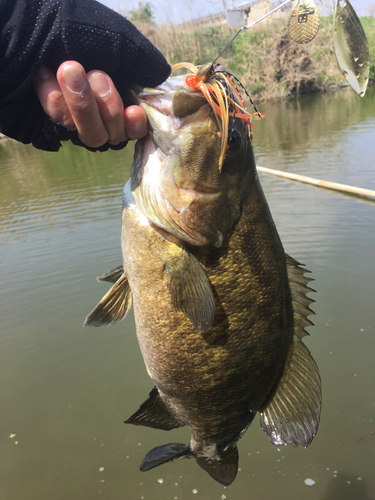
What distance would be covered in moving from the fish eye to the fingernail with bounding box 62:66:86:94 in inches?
21.8

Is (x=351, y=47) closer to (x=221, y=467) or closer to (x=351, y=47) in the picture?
(x=351, y=47)

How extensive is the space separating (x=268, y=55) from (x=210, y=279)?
117 feet

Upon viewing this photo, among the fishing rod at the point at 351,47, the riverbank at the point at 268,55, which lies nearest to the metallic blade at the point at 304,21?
the fishing rod at the point at 351,47

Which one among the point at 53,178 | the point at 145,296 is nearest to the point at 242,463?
the point at 145,296

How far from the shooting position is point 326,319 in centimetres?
458

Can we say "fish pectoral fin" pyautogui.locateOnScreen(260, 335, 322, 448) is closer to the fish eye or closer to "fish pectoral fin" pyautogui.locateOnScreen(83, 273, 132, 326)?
"fish pectoral fin" pyautogui.locateOnScreen(83, 273, 132, 326)

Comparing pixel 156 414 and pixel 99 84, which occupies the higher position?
pixel 99 84

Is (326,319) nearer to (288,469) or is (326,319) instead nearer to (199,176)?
(288,469)

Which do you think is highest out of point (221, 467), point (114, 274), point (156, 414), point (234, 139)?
point (234, 139)

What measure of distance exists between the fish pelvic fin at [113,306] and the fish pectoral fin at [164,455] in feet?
2.61

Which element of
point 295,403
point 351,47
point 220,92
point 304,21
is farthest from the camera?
point 304,21

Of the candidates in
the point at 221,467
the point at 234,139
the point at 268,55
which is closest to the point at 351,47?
the point at 234,139

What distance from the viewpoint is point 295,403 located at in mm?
1764

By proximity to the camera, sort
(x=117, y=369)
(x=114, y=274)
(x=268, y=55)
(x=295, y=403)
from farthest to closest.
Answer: (x=268, y=55) → (x=117, y=369) → (x=114, y=274) → (x=295, y=403)
